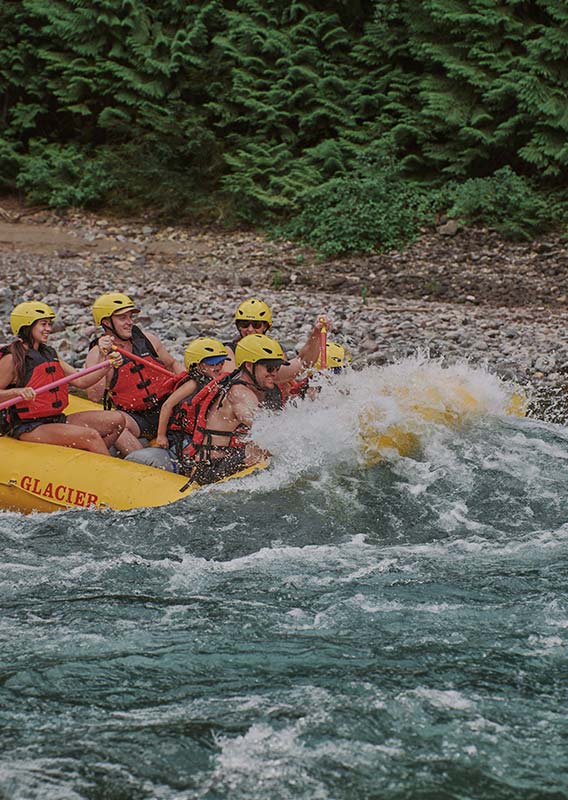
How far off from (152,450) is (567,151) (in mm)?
9327

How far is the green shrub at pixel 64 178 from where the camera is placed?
702 inches

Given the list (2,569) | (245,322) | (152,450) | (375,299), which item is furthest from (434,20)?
(2,569)

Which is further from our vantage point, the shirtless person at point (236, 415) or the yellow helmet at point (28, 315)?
the yellow helmet at point (28, 315)

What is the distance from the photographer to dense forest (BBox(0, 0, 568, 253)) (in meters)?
15.3

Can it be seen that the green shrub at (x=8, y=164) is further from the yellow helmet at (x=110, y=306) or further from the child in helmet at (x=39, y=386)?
the child in helmet at (x=39, y=386)

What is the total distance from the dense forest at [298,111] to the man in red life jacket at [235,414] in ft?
27.4

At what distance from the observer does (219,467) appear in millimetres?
7203

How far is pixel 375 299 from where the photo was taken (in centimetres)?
1335

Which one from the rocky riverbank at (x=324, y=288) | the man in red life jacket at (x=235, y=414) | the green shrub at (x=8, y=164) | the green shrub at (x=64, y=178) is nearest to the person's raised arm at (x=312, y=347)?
the man in red life jacket at (x=235, y=414)

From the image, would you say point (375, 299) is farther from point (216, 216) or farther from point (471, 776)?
point (471, 776)

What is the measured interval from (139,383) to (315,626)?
11.8 ft

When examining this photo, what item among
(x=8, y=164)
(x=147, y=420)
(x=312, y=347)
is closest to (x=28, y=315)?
(x=147, y=420)

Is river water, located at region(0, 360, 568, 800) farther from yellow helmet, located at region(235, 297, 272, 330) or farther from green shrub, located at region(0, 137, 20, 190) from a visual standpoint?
green shrub, located at region(0, 137, 20, 190)

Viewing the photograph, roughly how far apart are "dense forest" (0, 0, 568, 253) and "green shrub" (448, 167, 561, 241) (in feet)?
0.10
